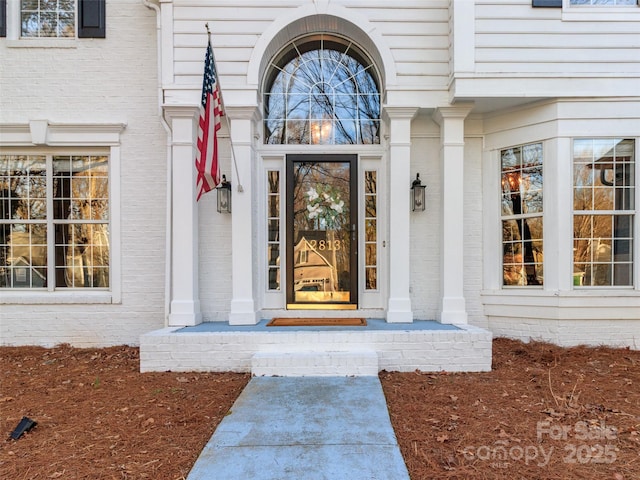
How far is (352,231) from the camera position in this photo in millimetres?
5113

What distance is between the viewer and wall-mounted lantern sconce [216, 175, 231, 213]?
15.7ft

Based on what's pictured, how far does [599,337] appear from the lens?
4668 mm

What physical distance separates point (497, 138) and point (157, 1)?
16.7 ft

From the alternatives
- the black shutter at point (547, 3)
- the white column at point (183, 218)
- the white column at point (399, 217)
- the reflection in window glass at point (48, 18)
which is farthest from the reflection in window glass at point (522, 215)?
the reflection in window glass at point (48, 18)

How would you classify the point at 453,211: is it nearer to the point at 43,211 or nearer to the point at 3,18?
the point at 43,211

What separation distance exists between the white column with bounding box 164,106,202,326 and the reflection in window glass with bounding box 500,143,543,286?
438 cm

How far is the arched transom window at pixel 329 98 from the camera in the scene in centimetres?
523

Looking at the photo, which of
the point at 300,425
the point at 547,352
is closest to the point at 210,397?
the point at 300,425

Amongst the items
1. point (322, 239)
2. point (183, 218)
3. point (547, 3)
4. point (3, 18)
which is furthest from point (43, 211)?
point (547, 3)

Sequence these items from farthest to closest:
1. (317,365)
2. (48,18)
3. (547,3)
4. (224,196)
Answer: (48,18)
(224,196)
(547,3)
(317,365)

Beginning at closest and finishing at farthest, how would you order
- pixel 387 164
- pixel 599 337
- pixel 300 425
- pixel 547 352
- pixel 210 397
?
pixel 300 425 < pixel 210 397 < pixel 547 352 < pixel 599 337 < pixel 387 164

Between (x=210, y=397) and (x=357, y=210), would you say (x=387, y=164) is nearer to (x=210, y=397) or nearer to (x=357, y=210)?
(x=357, y=210)

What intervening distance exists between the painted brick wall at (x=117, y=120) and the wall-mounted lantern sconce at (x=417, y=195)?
360 centimetres

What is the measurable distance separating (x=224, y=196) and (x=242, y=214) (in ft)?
1.25
